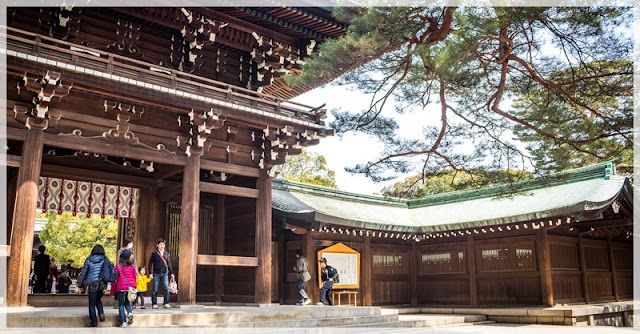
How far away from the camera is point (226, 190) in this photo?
13.2 meters

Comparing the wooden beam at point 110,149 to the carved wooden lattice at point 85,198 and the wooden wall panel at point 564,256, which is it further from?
the wooden wall panel at point 564,256

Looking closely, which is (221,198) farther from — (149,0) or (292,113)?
(149,0)

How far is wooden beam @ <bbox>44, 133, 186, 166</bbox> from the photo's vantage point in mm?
10977

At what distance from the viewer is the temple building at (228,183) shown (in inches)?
432

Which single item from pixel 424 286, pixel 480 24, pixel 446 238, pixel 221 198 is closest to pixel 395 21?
pixel 480 24

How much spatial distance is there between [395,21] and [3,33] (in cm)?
728

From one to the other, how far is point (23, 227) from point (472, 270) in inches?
530

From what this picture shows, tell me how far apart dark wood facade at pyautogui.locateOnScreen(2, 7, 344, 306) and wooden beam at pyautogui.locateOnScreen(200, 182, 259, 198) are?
3 cm

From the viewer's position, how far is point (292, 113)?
45.2 feet

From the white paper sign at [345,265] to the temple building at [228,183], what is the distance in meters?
0.31

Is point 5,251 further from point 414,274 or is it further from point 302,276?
point 414,274

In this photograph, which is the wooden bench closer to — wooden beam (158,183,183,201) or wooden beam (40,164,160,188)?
wooden beam (158,183,183,201)

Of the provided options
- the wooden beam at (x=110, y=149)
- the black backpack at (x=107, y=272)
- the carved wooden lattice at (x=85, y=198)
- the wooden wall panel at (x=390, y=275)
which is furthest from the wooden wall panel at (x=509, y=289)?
the black backpack at (x=107, y=272)

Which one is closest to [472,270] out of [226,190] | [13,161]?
[226,190]
